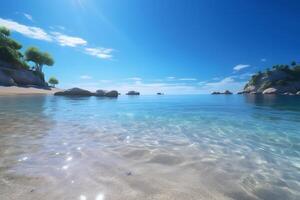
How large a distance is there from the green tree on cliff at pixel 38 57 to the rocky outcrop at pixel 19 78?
8.29m

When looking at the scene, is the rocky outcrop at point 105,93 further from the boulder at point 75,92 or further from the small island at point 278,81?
the small island at point 278,81

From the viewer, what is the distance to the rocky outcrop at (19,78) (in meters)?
48.7

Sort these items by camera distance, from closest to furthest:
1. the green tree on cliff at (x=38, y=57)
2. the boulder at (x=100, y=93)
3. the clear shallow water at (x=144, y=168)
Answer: the clear shallow water at (x=144, y=168) → the boulder at (x=100, y=93) → the green tree on cliff at (x=38, y=57)

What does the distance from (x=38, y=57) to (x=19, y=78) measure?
18305mm

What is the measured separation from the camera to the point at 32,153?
4703mm

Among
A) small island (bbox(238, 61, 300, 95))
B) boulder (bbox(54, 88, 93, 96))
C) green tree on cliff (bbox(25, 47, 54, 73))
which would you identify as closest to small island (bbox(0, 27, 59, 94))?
green tree on cliff (bbox(25, 47, 54, 73))

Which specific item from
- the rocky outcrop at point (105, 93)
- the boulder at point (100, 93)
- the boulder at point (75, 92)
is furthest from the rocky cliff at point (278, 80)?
the boulder at point (75, 92)

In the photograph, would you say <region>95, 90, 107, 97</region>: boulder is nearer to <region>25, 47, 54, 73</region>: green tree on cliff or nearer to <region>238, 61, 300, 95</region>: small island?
<region>25, 47, 54, 73</region>: green tree on cliff

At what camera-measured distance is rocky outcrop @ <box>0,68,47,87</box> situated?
48.7 m

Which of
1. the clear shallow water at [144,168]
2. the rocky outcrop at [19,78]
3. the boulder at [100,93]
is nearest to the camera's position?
the clear shallow water at [144,168]

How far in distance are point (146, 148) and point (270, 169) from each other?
3.22 meters

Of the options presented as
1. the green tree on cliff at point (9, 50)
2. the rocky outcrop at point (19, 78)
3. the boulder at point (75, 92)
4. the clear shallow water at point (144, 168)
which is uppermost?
the green tree on cliff at point (9, 50)

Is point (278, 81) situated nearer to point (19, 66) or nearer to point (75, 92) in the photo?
point (75, 92)

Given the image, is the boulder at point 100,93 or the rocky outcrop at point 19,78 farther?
the boulder at point 100,93
